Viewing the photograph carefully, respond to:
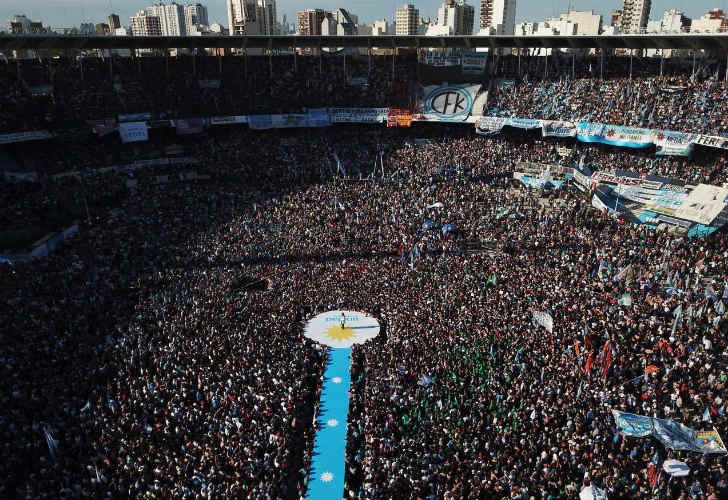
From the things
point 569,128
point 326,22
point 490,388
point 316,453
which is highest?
point 326,22

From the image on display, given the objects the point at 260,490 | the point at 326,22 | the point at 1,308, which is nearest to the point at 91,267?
the point at 1,308

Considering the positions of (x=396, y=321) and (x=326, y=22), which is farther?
(x=326, y=22)

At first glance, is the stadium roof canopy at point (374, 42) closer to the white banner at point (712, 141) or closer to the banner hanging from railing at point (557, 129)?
the banner hanging from railing at point (557, 129)

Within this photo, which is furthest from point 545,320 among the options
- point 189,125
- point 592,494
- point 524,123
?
point 189,125

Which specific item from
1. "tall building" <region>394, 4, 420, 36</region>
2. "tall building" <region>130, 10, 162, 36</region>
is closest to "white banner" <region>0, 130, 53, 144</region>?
"tall building" <region>130, 10, 162, 36</region>

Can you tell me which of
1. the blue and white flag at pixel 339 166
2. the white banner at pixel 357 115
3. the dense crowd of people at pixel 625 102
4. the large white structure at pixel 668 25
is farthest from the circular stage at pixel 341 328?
the large white structure at pixel 668 25

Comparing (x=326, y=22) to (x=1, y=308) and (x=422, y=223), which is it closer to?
(x=422, y=223)
